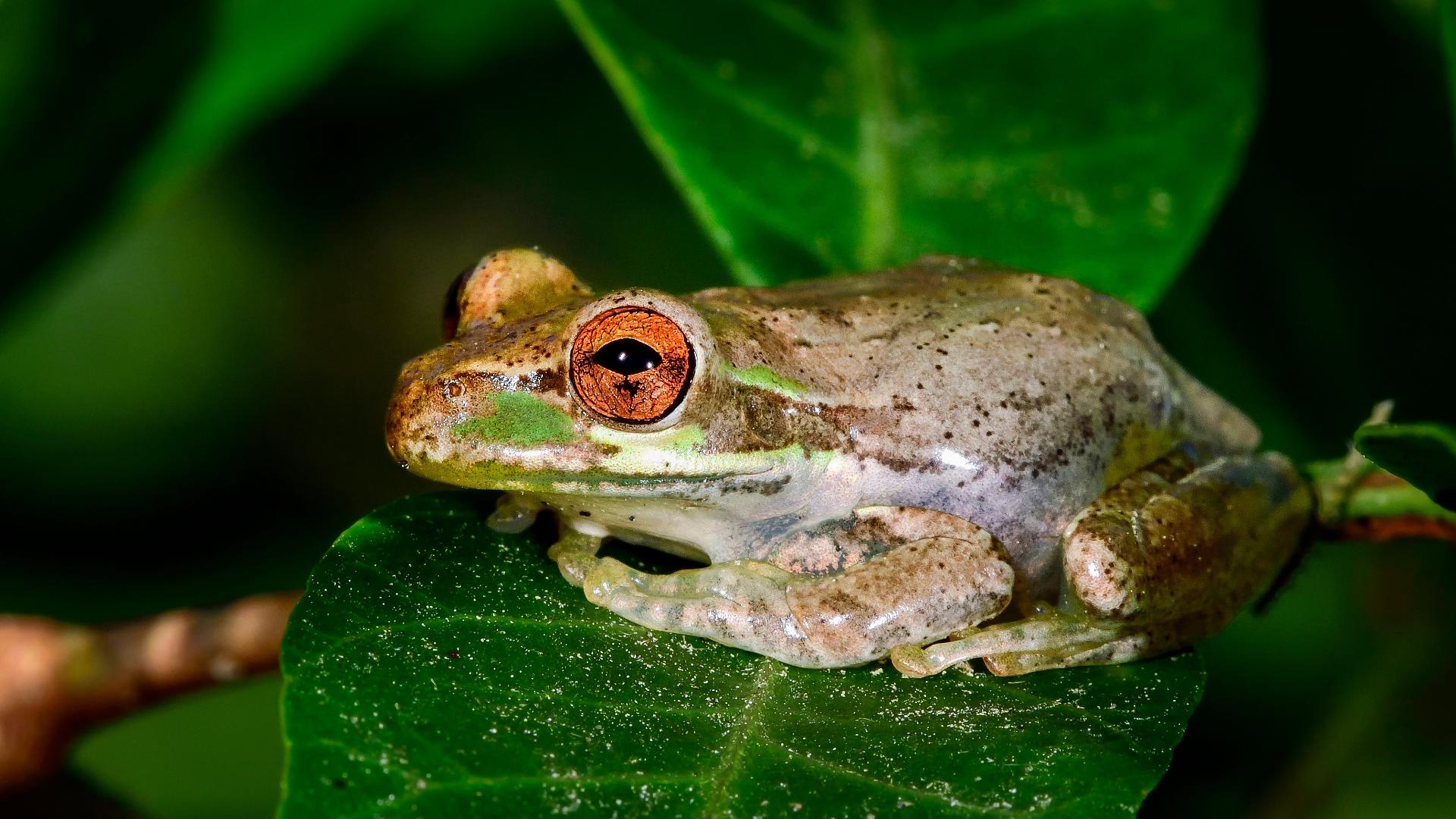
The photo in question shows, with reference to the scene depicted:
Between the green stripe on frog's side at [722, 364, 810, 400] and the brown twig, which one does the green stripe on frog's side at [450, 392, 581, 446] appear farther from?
the brown twig

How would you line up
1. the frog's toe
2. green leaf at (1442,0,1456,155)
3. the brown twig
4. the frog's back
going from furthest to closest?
the frog's back < the brown twig < green leaf at (1442,0,1456,155) < the frog's toe

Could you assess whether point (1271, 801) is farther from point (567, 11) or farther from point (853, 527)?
point (567, 11)

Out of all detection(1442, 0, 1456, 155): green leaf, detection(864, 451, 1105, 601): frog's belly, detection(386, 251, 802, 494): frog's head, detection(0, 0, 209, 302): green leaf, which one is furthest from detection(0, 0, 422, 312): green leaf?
detection(1442, 0, 1456, 155): green leaf

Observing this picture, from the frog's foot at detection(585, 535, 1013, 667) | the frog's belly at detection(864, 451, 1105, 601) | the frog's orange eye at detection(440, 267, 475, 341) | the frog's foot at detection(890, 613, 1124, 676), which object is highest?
the frog's orange eye at detection(440, 267, 475, 341)

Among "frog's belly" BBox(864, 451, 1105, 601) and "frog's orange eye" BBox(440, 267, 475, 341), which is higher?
"frog's orange eye" BBox(440, 267, 475, 341)

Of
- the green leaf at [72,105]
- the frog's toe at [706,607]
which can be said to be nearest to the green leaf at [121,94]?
the green leaf at [72,105]

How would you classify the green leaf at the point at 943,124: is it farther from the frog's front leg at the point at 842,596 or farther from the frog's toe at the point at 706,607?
the frog's toe at the point at 706,607

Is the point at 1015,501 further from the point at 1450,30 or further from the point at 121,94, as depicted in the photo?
the point at 121,94
